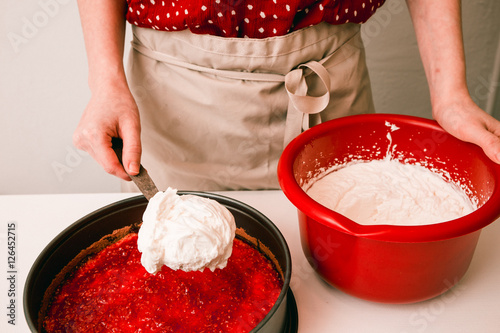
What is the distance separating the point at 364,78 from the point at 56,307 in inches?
36.4

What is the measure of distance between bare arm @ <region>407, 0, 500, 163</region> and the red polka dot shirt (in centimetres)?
15

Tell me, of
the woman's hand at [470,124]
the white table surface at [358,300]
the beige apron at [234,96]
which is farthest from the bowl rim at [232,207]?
the woman's hand at [470,124]

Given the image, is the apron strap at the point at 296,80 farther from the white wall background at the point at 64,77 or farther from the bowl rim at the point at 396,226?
the white wall background at the point at 64,77

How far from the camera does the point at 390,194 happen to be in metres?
0.82

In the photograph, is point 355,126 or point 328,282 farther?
point 355,126

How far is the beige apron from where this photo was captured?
36.8 inches

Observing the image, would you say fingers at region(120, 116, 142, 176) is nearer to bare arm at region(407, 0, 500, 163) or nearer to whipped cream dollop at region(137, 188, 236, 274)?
whipped cream dollop at region(137, 188, 236, 274)

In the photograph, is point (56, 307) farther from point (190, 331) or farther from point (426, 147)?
point (426, 147)

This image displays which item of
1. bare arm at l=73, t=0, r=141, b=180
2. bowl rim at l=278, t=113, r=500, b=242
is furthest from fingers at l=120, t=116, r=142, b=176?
bowl rim at l=278, t=113, r=500, b=242

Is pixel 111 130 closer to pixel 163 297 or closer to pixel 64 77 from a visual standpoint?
pixel 163 297

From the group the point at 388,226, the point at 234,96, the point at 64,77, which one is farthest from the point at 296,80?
the point at 64,77

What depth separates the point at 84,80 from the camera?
177 centimetres

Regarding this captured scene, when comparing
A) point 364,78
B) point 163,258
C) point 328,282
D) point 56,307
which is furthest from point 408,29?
point 56,307

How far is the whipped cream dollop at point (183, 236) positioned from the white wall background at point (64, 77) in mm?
1281
